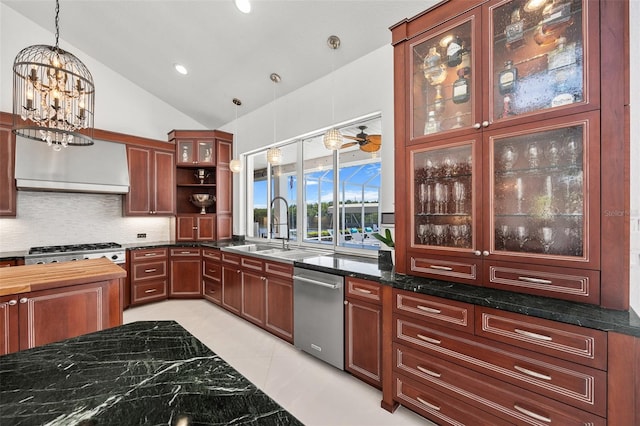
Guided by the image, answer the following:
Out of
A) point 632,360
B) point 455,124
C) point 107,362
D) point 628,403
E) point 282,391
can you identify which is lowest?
point 282,391

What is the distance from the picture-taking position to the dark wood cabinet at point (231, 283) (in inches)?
144

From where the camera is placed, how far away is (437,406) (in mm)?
1739

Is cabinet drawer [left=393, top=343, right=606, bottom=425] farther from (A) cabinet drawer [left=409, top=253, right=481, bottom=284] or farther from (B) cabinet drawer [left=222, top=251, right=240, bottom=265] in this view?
(B) cabinet drawer [left=222, top=251, right=240, bottom=265]

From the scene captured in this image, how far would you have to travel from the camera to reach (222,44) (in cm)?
329

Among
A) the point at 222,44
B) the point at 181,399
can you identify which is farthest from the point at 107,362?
the point at 222,44

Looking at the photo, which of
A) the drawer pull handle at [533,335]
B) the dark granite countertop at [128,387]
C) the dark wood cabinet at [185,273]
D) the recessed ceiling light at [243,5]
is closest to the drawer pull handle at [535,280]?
the drawer pull handle at [533,335]

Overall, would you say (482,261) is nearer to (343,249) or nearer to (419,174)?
(419,174)

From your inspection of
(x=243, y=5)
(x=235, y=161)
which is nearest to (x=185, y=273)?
(x=235, y=161)

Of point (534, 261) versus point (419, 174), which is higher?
point (419, 174)

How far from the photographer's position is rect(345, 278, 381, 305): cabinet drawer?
2.13m

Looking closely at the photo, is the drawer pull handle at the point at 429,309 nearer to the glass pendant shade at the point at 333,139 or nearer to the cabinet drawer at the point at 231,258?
the glass pendant shade at the point at 333,139

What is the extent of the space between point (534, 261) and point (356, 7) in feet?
8.16

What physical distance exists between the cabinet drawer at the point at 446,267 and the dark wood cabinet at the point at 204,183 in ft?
12.6

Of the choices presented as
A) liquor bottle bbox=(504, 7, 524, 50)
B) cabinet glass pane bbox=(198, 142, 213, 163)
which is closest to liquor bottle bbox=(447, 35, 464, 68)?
liquor bottle bbox=(504, 7, 524, 50)
